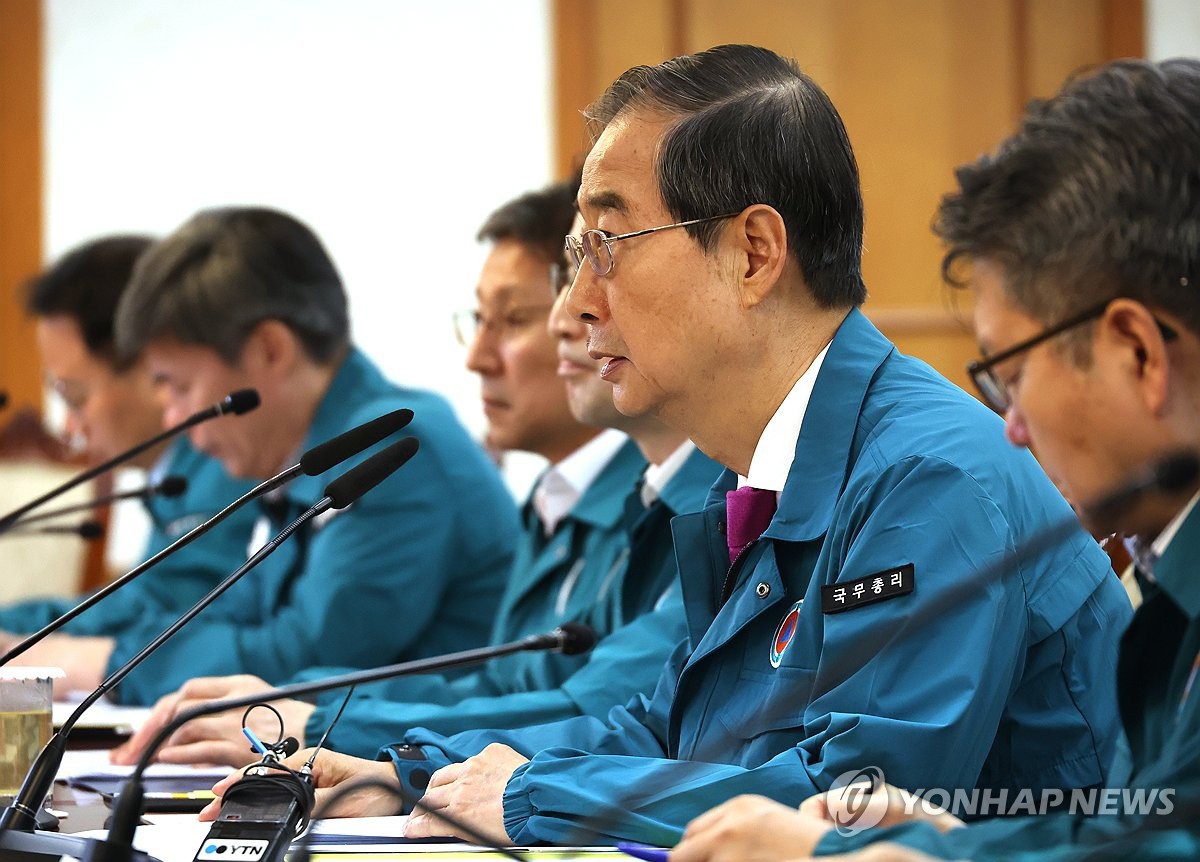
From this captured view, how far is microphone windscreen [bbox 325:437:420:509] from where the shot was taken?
1515 millimetres

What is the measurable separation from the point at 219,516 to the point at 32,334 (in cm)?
358

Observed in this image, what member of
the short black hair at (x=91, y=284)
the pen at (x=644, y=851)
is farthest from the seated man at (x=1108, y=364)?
the short black hair at (x=91, y=284)

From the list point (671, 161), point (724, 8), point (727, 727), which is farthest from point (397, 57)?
point (727, 727)

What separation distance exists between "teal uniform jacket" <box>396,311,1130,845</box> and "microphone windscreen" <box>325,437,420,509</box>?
1.01 ft

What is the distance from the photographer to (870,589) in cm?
133

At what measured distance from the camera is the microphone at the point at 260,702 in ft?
3.67

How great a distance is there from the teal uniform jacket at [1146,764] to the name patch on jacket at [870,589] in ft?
0.67

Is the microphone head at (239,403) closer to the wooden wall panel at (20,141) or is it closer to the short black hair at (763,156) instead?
the short black hair at (763,156)

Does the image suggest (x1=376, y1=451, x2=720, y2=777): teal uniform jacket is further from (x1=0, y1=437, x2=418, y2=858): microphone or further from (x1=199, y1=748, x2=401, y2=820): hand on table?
(x1=0, y1=437, x2=418, y2=858): microphone

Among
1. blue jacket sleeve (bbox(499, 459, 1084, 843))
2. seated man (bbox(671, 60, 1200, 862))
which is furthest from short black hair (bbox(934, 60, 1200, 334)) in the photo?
blue jacket sleeve (bbox(499, 459, 1084, 843))

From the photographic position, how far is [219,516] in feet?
5.01

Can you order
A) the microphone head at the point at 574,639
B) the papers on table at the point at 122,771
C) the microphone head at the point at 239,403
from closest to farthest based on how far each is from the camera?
1. the microphone head at the point at 574,639
2. the papers on table at the point at 122,771
3. the microphone head at the point at 239,403

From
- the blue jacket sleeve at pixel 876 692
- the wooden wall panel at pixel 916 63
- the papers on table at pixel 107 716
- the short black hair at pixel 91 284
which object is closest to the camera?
the blue jacket sleeve at pixel 876 692

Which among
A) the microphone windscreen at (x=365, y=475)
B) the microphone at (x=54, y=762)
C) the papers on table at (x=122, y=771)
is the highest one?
the microphone windscreen at (x=365, y=475)
